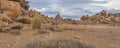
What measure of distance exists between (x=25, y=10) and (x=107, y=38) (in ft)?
38.2

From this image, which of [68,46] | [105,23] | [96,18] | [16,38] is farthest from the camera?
[96,18]

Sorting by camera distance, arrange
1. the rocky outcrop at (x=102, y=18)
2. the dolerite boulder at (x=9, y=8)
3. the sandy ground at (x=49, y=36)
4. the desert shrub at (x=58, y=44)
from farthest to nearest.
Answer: the rocky outcrop at (x=102, y=18), the dolerite boulder at (x=9, y=8), the sandy ground at (x=49, y=36), the desert shrub at (x=58, y=44)

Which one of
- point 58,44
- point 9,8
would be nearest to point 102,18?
point 9,8

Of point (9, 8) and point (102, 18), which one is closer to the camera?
point (9, 8)

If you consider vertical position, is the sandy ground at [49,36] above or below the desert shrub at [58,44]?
below

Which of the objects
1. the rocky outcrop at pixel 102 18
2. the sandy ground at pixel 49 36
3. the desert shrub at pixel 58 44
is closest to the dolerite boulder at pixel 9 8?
the sandy ground at pixel 49 36

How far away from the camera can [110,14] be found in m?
38.3

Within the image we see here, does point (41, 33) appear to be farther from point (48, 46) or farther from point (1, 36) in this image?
point (48, 46)

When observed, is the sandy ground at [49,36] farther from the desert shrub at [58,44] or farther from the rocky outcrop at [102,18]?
the rocky outcrop at [102,18]

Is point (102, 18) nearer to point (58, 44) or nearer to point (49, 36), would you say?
point (49, 36)

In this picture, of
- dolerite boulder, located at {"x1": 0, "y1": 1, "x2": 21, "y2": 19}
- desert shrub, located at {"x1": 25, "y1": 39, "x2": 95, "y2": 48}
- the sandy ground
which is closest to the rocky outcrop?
dolerite boulder, located at {"x1": 0, "y1": 1, "x2": 21, "y2": 19}

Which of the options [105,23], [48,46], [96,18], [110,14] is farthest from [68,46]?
[110,14]

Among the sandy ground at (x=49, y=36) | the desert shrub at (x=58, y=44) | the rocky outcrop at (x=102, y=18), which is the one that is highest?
the desert shrub at (x=58, y=44)

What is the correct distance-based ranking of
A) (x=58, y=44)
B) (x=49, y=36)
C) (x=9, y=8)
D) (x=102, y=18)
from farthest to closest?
1. (x=102, y=18)
2. (x=9, y=8)
3. (x=49, y=36)
4. (x=58, y=44)
